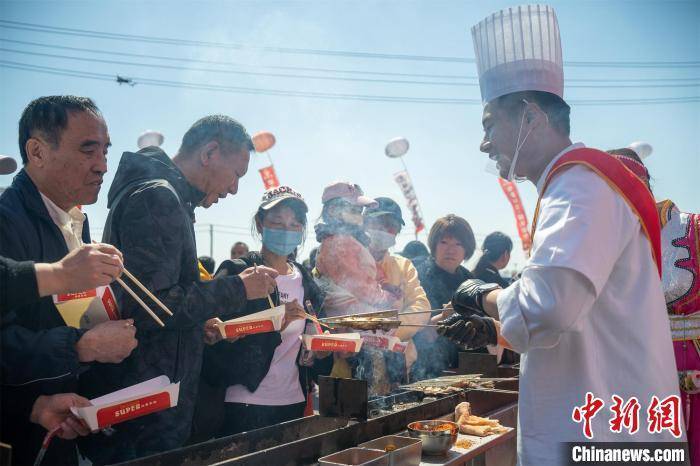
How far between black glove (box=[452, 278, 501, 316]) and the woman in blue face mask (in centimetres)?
138

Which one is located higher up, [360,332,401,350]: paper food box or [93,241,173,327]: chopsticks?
[93,241,173,327]: chopsticks

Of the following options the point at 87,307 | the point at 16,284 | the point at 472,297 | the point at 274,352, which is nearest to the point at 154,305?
the point at 87,307

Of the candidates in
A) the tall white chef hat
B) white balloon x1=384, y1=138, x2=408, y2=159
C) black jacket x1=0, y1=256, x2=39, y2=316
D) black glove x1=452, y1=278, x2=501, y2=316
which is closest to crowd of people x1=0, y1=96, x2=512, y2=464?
black jacket x1=0, y1=256, x2=39, y2=316

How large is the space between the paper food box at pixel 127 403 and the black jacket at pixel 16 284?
1.68 feet

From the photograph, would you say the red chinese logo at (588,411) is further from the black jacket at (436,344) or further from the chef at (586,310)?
the black jacket at (436,344)

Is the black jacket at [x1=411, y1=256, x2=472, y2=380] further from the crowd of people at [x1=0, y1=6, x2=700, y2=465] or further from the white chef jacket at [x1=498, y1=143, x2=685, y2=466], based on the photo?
the white chef jacket at [x1=498, y1=143, x2=685, y2=466]

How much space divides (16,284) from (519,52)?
254 cm

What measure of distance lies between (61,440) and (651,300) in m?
2.77

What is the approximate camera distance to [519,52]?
7.86ft

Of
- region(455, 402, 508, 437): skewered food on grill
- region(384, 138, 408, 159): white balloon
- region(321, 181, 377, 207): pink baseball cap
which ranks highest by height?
region(384, 138, 408, 159): white balloon

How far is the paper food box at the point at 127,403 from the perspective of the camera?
196 centimetres

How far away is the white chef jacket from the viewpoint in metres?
1.74

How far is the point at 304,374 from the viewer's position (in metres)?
3.69

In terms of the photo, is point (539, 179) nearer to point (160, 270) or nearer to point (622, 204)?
point (622, 204)
